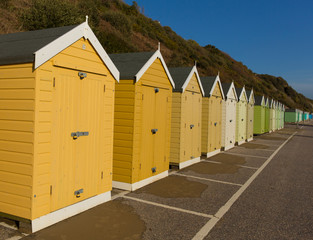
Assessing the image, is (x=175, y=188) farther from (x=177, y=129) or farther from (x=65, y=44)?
(x=65, y=44)

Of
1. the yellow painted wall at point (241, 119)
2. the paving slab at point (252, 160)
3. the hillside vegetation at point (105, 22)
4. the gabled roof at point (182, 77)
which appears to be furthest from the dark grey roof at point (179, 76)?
the hillside vegetation at point (105, 22)

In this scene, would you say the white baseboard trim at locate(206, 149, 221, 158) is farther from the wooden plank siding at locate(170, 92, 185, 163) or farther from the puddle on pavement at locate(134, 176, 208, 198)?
the puddle on pavement at locate(134, 176, 208, 198)

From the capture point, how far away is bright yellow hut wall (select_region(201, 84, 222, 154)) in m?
12.0

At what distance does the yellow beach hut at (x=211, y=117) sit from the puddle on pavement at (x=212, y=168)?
5.00 feet

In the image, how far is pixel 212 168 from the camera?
9.90m

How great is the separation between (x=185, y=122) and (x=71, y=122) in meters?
5.42

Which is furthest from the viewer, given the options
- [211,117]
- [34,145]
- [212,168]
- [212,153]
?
[212,153]

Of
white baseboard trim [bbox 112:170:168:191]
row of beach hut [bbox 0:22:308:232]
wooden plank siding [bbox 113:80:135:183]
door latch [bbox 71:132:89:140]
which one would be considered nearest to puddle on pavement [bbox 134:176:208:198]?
white baseboard trim [bbox 112:170:168:191]

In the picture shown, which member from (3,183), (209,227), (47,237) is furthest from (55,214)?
(209,227)

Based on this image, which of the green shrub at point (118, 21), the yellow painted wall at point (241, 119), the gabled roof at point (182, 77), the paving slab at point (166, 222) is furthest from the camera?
the green shrub at point (118, 21)

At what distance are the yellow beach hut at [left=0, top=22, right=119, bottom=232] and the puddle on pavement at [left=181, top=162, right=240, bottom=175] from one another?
15.5ft

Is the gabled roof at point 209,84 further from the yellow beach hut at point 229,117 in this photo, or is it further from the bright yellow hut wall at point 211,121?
the yellow beach hut at point 229,117

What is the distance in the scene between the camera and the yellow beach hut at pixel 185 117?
938 cm

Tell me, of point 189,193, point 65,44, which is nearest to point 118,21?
point 189,193
